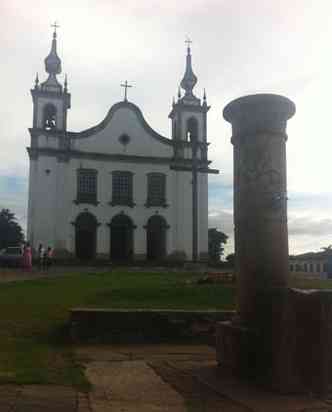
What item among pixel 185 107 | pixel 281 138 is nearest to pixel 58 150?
pixel 185 107


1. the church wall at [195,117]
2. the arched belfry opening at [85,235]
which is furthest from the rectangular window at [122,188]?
the church wall at [195,117]

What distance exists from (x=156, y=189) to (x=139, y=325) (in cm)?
2752

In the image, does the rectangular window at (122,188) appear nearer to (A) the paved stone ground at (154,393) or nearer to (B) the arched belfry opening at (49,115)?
(B) the arched belfry opening at (49,115)

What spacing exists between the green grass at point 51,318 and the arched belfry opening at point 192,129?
79.6 ft

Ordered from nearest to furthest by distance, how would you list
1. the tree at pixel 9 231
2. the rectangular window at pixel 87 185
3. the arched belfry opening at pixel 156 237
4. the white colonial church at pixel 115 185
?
the white colonial church at pixel 115 185 → the rectangular window at pixel 87 185 → the arched belfry opening at pixel 156 237 → the tree at pixel 9 231

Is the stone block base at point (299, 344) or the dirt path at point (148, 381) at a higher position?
the stone block base at point (299, 344)

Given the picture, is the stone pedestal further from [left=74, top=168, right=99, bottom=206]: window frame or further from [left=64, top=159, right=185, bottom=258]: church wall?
[left=74, top=168, right=99, bottom=206]: window frame

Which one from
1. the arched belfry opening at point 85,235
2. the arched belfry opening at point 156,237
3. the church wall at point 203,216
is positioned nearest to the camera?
the arched belfry opening at point 85,235

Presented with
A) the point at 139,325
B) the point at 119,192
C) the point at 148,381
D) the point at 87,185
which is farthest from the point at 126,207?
the point at 148,381

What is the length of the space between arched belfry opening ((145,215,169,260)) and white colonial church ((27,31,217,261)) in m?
0.07

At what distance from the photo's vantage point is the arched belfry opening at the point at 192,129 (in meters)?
36.0

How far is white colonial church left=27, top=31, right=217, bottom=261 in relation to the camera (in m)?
32.8

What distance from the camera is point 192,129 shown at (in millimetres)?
36219

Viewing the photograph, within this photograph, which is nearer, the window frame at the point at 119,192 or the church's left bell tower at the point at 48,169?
the church's left bell tower at the point at 48,169
